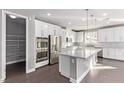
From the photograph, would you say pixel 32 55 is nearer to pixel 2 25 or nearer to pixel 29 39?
pixel 29 39

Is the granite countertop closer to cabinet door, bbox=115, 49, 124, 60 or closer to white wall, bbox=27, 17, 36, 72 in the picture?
white wall, bbox=27, 17, 36, 72

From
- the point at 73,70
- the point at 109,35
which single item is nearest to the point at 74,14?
the point at 73,70

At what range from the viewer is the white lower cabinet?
510 centimetres

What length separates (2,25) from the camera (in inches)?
108

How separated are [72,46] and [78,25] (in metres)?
1.01

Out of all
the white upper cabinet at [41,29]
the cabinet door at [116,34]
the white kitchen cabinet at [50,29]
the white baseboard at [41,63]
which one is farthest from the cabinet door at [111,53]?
the white upper cabinet at [41,29]

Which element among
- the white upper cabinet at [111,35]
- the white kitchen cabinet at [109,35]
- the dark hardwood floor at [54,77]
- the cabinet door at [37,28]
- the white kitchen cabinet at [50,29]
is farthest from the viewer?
the white kitchen cabinet at [109,35]

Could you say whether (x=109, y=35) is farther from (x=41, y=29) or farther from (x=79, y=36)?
(x=41, y=29)

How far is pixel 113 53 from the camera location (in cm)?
535

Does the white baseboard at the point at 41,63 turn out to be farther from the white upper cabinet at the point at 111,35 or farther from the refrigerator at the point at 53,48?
the white upper cabinet at the point at 111,35

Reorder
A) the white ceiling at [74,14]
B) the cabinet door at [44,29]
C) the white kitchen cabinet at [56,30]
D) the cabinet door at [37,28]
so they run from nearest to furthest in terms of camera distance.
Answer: the white ceiling at [74,14] → the cabinet door at [37,28] → the cabinet door at [44,29] → the white kitchen cabinet at [56,30]

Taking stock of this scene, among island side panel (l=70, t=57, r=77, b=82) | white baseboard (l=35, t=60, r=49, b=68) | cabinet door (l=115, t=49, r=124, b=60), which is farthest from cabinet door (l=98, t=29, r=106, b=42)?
island side panel (l=70, t=57, r=77, b=82)

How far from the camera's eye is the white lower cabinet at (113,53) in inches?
201

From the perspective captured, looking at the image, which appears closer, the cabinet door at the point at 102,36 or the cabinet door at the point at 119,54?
the cabinet door at the point at 119,54
